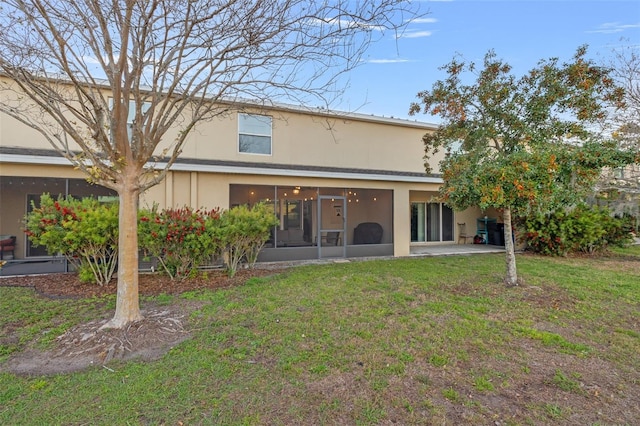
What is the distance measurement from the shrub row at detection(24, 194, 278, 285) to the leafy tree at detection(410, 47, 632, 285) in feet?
16.4

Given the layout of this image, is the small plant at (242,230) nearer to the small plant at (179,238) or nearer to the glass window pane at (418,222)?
the small plant at (179,238)

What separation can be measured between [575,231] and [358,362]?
1107 centimetres

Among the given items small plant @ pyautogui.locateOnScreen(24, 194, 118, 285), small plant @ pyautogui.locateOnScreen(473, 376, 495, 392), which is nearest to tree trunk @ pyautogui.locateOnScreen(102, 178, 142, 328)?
small plant @ pyautogui.locateOnScreen(24, 194, 118, 285)

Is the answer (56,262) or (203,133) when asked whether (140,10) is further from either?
(56,262)

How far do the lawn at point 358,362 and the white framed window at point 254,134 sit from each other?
5527mm

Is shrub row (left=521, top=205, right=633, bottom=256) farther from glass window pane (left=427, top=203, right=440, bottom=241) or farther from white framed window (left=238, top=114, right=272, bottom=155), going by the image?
white framed window (left=238, top=114, right=272, bottom=155)

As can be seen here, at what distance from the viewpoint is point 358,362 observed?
3662 mm

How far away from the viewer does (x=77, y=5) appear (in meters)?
4.38

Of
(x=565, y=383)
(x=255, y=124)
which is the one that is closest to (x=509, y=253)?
(x=565, y=383)

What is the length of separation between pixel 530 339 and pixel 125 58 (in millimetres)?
6658

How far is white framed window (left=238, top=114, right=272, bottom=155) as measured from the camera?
1065cm

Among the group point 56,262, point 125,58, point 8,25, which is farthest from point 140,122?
point 56,262

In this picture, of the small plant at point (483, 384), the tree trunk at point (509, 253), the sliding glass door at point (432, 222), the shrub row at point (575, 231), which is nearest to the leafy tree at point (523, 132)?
the tree trunk at point (509, 253)

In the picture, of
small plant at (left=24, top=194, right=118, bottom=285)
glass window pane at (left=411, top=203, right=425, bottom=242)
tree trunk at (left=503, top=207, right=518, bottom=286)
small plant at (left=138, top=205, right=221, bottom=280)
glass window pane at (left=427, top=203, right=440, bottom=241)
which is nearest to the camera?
small plant at (left=24, top=194, right=118, bottom=285)
